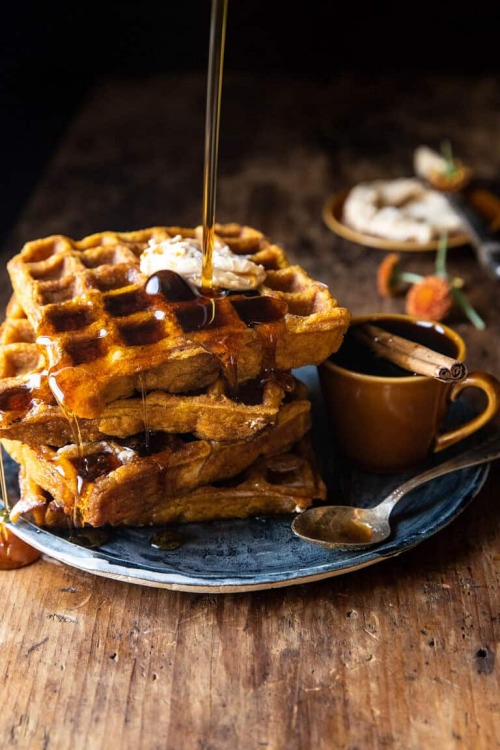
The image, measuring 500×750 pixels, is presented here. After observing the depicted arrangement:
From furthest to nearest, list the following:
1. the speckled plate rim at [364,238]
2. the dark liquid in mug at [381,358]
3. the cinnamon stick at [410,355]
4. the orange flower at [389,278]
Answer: the speckled plate rim at [364,238]
the orange flower at [389,278]
the dark liquid in mug at [381,358]
the cinnamon stick at [410,355]

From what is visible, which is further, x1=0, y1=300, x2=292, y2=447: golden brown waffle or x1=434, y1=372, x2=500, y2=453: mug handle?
x1=434, y1=372, x2=500, y2=453: mug handle

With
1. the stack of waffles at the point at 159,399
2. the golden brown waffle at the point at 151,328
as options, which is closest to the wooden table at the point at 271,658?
the stack of waffles at the point at 159,399

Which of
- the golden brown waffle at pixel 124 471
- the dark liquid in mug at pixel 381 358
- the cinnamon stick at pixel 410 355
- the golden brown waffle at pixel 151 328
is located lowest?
the golden brown waffle at pixel 124 471

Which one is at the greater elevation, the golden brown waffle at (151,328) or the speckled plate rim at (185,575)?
the golden brown waffle at (151,328)

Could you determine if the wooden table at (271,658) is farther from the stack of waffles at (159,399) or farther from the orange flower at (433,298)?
the orange flower at (433,298)

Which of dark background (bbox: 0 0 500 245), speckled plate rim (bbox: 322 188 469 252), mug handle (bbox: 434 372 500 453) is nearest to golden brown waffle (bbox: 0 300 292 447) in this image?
mug handle (bbox: 434 372 500 453)

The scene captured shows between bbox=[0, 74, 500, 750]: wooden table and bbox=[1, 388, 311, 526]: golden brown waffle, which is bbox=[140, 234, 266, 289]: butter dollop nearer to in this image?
bbox=[1, 388, 311, 526]: golden brown waffle
